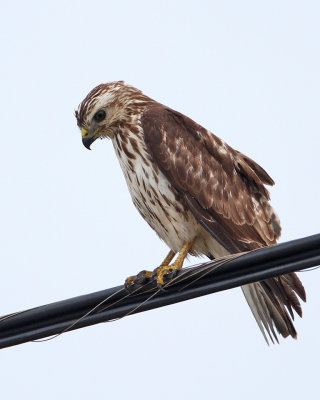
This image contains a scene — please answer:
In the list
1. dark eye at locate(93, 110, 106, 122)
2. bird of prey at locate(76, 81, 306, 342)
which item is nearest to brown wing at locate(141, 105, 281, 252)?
bird of prey at locate(76, 81, 306, 342)

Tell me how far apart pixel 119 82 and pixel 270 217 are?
2085 mm

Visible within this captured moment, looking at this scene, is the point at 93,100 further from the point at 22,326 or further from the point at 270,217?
the point at 22,326

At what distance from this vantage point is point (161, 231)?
7324 millimetres

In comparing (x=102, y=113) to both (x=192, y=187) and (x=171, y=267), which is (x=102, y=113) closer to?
(x=192, y=187)

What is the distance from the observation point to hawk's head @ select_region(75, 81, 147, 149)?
7.75 m

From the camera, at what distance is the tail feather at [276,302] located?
6477mm

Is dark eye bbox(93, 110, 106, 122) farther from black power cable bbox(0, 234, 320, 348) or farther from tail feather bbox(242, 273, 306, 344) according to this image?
black power cable bbox(0, 234, 320, 348)

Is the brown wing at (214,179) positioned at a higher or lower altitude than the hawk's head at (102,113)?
lower

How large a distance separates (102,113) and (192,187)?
1.29 m

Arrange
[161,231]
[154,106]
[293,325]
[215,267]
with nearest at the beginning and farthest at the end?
1. [215,267]
2. [293,325]
3. [161,231]
4. [154,106]

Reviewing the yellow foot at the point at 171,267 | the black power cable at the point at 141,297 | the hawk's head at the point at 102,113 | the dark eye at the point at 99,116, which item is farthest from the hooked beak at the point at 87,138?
the black power cable at the point at 141,297

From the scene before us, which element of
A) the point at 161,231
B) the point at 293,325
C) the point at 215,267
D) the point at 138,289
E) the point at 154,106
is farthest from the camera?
the point at 154,106

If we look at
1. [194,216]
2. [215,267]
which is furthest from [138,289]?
[194,216]

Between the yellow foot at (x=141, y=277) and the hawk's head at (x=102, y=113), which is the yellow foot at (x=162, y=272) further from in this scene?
Answer: the hawk's head at (x=102, y=113)
